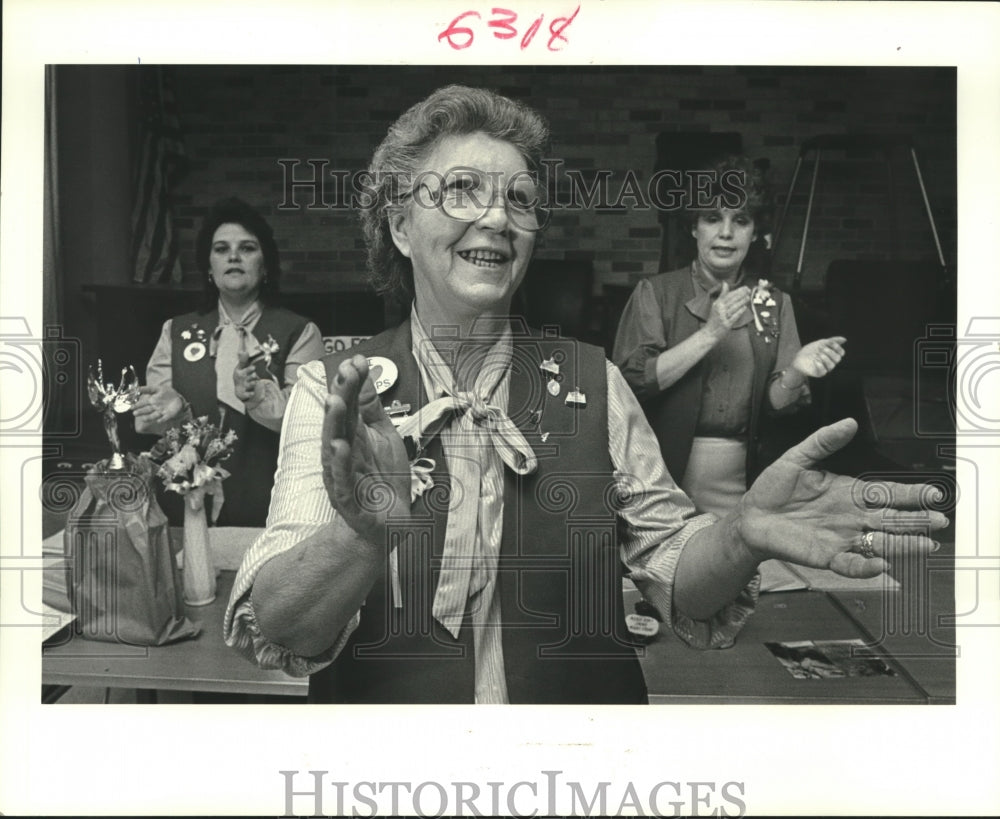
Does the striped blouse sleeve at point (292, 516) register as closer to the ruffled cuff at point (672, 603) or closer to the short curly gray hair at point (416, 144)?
the short curly gray hair at point (416, 144)

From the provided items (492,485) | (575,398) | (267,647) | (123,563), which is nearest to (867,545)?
(575,398)

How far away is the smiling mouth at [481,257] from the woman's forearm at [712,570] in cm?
101

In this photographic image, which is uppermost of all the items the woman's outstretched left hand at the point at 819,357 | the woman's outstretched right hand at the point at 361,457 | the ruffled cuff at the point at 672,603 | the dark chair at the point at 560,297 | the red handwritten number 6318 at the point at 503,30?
the red handwritten number 6318 at the point at 503,30

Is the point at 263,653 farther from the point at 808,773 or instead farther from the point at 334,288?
the point at 808,773

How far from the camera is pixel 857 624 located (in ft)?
12.6

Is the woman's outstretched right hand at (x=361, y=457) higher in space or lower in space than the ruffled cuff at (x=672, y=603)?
higher

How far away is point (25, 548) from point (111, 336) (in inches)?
28.2

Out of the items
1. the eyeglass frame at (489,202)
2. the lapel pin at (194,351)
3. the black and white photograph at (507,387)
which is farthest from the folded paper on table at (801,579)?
the lapel pin at (194,351)

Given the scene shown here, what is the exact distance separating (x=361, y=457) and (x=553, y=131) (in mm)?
1151

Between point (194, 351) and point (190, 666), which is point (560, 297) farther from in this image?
point (190, 666)

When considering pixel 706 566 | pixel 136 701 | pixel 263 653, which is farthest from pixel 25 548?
pixel 706 566

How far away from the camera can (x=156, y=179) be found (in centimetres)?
375

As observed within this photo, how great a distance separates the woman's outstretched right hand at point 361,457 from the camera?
124 inches

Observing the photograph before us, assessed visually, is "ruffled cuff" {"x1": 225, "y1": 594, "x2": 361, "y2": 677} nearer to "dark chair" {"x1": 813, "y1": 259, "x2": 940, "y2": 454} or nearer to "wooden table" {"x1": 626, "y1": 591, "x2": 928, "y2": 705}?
"wooden table" {"x1": 626, "y1": 591, "x2": 928, "y2": 705}
